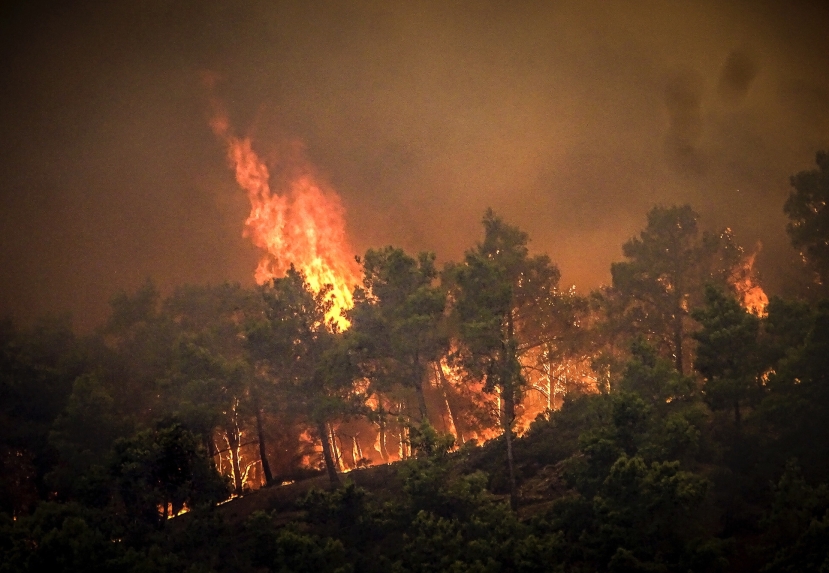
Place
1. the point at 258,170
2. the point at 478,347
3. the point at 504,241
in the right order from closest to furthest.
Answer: the point at 478,347
the point at 504,241
the point at 258,170

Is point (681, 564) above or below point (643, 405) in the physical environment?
below

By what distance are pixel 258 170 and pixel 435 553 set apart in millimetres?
71733

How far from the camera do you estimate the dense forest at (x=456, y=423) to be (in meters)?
20.2

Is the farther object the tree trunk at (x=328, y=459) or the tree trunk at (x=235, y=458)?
the tree trunk at (x=235, y=458)

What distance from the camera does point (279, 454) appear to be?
44875 millimetres

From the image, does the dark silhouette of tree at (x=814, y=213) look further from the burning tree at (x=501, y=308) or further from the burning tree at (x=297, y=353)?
the burning tree at (x=297, y=353)

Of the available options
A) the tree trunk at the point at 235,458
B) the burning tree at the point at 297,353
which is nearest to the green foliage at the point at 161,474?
the burning tree at the point at 297,353

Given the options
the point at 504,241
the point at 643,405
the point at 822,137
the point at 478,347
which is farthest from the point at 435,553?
the point at 822,137

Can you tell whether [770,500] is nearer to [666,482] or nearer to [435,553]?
[666,482]

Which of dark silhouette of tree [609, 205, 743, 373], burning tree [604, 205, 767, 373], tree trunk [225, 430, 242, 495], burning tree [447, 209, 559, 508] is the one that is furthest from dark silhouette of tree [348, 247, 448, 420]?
tree trunk [225, 430, 242, 495]

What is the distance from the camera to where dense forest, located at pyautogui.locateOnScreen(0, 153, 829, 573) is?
20.2 metres

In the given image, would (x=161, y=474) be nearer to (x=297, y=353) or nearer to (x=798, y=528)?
(x=297, y=353)

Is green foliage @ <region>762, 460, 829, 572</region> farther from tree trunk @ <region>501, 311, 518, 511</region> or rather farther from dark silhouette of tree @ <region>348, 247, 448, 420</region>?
dark silhouette of tree @ <region>348, 247, 448, 420</region>

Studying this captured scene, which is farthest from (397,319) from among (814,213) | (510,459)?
(814,213)
